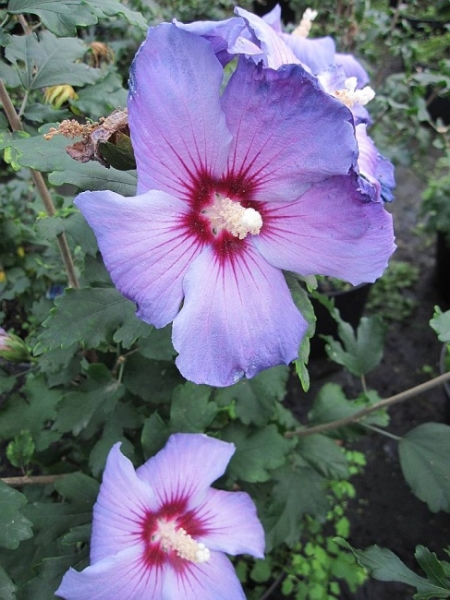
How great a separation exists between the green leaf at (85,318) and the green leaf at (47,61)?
1.14 ft

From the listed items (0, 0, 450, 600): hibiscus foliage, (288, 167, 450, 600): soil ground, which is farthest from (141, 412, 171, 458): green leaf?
(288, 167, 450, 600): soil ground

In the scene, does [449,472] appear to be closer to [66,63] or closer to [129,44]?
[66,63]

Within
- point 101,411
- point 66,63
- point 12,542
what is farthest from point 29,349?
point 66,63

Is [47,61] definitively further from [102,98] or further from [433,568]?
[433,568]

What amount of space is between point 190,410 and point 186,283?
394mm

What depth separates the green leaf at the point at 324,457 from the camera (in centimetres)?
123

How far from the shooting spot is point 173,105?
0.60 meters

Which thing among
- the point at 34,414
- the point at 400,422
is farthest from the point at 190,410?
the point at 400,422

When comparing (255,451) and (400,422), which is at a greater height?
(255,451)

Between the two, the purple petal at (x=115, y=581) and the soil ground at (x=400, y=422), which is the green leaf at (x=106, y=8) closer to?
the purple petal at (x=115, y=581)

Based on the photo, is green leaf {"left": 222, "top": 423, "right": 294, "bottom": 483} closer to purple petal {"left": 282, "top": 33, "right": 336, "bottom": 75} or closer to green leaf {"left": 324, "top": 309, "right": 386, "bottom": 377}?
green leaf {"left": 324, "top": 309, "right": 386, "bottom": 377}

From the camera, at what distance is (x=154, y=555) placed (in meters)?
0.90

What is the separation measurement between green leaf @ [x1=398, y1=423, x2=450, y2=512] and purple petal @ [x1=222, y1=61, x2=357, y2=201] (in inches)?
29.7

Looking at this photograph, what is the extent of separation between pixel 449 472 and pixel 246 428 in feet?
1.35
